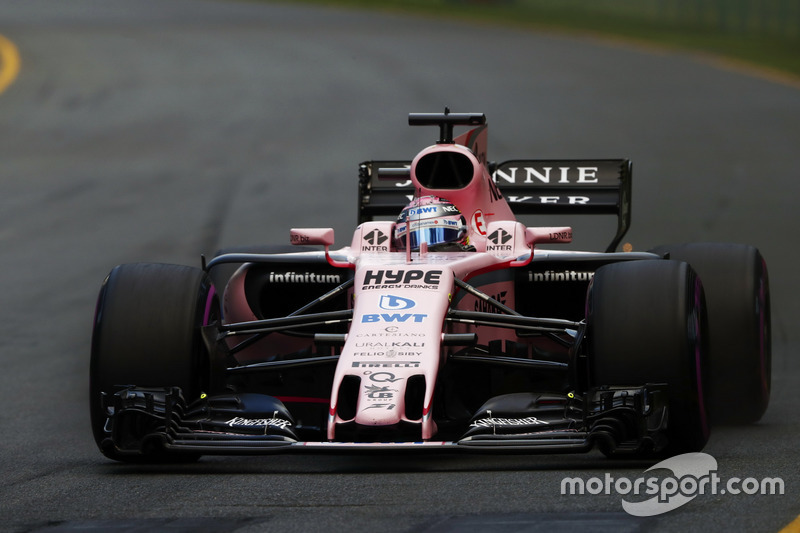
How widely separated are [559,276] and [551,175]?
246cm

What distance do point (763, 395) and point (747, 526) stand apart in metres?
4.20

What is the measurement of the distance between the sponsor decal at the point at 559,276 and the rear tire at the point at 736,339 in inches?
31.6

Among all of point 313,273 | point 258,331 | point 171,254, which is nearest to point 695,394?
point 258,331

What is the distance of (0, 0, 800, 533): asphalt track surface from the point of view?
7.13 meters


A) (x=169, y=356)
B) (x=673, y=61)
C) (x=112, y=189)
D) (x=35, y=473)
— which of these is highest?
(x=673, y=61)

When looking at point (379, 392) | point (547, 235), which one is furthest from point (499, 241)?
point (379, 392)

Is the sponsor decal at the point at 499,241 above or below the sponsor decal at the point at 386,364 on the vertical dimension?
above

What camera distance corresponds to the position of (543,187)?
1284 cm

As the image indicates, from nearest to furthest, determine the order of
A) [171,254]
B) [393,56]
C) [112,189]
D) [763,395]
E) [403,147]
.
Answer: [763,395], [171,254], [112,189], [403,147], [393,56]

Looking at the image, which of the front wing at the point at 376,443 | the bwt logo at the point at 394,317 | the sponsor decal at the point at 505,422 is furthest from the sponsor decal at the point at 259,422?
the sponsor decal at the point at 505,422

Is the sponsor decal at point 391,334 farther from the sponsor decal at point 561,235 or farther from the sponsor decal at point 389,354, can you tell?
the sponsor decal at point 561,235

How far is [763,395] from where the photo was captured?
1034cm

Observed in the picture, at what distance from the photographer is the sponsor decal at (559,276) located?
34.4 ft

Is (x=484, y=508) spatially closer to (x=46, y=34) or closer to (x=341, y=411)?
(x=341, y=411)
